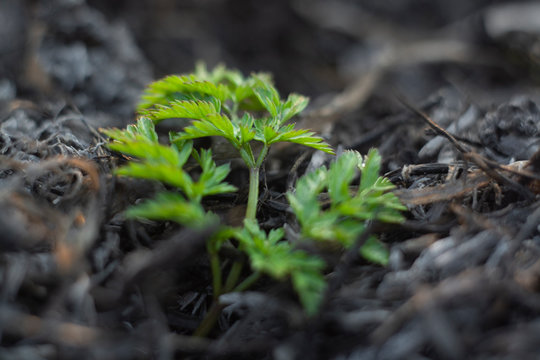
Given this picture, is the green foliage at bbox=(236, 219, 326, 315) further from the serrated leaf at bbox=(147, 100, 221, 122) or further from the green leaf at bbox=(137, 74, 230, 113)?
the green leaf at bbox=(137, 74, 230, 113)

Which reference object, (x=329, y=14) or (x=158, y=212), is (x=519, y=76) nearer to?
(x=329, y=14)

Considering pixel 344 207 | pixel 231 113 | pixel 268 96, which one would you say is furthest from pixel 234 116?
pixel 344 207

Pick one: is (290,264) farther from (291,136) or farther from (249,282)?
→ (291,136)

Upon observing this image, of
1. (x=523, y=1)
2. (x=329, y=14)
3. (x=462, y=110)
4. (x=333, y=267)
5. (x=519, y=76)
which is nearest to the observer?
(x=333, y=267)

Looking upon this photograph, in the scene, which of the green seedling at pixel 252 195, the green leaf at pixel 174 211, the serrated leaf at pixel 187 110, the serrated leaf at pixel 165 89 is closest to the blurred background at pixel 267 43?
the serrated leaf at pixel 165 89

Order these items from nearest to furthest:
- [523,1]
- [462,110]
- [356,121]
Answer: [462,110] < [356,121] < [523,1]

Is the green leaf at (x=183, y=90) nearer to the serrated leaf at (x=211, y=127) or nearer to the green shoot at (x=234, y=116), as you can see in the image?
the green shoot at (x=234, y=116)

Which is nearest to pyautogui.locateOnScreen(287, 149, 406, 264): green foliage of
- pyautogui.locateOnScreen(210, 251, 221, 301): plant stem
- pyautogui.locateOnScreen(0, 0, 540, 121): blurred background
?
pyautogui.locateOnScreen(210, 251, 221, 301): plant stem

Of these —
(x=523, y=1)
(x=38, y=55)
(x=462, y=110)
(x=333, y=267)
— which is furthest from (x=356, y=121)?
(x=523, y=1)
